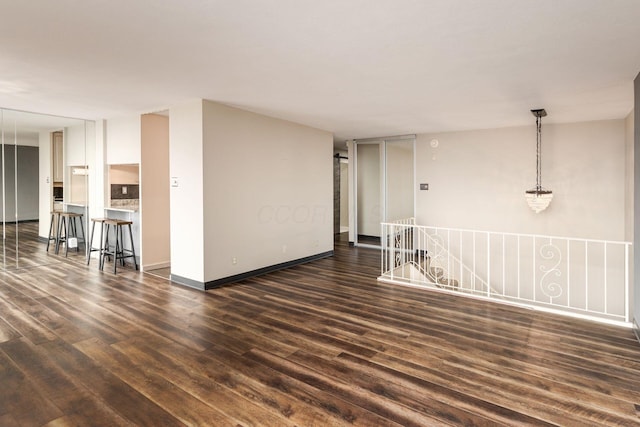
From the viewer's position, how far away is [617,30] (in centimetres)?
272

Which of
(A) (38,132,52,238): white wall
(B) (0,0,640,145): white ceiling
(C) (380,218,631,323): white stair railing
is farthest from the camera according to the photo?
(A) (38,132,52,238): white wall

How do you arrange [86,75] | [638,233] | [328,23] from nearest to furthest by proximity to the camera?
1. [328,23]
2. [638,233]
3. [86,75]

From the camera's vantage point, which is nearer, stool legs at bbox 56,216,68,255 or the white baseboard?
the white baseboard

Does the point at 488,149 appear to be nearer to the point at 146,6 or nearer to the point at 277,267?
the point at 277,267

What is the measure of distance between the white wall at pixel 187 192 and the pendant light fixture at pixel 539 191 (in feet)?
17.0

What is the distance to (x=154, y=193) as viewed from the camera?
20.8ft

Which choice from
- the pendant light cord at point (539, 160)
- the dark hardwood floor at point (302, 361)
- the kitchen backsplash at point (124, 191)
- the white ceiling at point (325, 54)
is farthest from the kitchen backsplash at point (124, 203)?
the pendant light cord at point (539, 160)

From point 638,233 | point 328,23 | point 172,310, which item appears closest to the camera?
point 328,23

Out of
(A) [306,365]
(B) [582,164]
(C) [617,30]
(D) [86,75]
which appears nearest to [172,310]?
(A) [306,365]

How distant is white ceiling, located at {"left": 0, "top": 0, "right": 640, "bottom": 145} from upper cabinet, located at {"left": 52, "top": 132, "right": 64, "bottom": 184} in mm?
2353

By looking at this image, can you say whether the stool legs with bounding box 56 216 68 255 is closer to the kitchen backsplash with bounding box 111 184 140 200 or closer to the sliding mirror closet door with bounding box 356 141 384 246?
the kitchen backsplash with bounding box 111 184 140 200

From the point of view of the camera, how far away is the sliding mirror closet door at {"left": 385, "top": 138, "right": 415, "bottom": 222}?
8289 mm

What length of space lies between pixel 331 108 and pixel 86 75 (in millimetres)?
3171

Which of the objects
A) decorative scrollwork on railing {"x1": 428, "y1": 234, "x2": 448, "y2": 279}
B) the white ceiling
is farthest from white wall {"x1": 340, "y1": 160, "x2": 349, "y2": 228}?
the white ceiling
